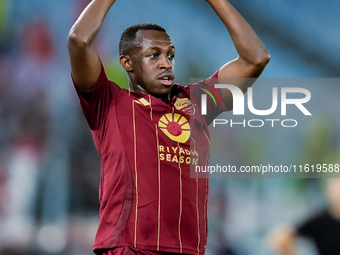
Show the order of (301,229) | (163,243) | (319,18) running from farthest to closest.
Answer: (319,18), (301,229), (163,243)

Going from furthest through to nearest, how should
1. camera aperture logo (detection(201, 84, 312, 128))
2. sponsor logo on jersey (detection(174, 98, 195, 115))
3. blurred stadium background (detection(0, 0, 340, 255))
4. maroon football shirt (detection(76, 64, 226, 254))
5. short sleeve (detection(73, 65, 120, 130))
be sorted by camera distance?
camera aperture logo (detection(201, 84, 312, 128)) → blurred stadium background (detection(0, 0, 340, 255)) → sponsor logo on jersey (detection(174, 98, 195, 115)) → short sleeve (detection(73, 65, 120, 130)) → maroon football shirt (detection(76, 64, 226, 254))

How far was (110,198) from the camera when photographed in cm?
186

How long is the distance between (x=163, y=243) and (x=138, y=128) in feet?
1.34

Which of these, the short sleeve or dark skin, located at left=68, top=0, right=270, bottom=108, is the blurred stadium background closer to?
dark skin, located at left=68, top=0, right=270, bottom=108

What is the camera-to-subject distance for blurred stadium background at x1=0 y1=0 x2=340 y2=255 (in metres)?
3.24

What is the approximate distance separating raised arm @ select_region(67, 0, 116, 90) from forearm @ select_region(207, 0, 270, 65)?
0.46 metres

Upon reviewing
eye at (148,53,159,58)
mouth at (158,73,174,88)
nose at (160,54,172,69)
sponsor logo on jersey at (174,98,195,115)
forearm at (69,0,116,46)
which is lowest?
sponsor logo on jersey at (174,98,195,115)

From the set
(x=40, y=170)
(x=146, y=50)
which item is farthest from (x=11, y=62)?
(x=146, y=50)

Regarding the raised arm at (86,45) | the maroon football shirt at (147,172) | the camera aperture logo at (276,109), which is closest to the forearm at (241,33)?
the maroon football shirt at (147,172)

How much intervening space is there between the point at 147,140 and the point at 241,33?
59 centimetres

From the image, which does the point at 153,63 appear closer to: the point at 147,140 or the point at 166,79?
the point at 166,79

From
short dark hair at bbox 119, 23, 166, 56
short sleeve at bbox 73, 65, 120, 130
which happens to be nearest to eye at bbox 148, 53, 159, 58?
Result: short dark hair at bbox 119, 23, 166, 56

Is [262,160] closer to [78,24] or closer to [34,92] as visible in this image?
[34,92]

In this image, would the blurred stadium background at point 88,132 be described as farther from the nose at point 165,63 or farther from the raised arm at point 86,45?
the raised arm at point 86,45
